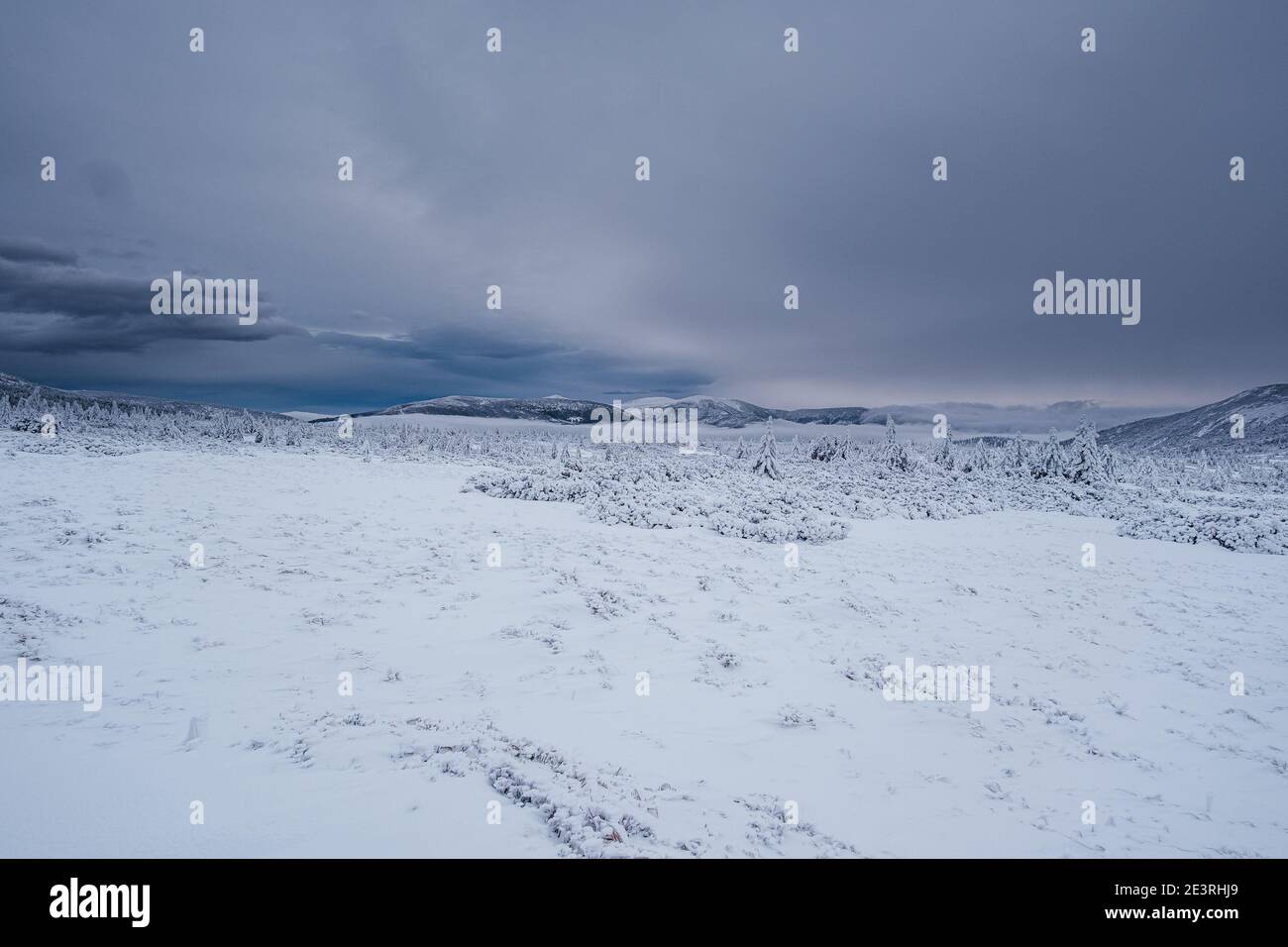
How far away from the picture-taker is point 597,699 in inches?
370

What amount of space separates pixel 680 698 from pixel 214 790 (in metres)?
6.59

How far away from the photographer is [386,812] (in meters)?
5.45

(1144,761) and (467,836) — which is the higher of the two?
(467,836)

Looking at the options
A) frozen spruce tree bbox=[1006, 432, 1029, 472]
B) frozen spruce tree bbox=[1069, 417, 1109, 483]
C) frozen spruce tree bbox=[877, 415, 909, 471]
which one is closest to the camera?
frozen spruce tree bbox=[1069, 417, 1109, 483]

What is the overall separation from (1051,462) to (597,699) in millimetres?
54190

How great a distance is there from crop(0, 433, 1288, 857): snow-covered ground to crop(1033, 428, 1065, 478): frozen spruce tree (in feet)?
101

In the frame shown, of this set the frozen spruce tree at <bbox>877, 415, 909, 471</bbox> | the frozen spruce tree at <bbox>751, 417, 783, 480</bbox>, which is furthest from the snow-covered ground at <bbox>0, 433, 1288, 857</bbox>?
the frozen spruce tree at <bbox>877, 415, 909, 471</bbox>

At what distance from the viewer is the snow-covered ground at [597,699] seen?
5711 mm

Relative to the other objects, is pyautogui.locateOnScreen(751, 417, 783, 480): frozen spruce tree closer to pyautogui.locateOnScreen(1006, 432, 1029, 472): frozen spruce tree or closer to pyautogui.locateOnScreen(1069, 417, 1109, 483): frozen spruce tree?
pyautogui.locateOnScreen(1069, 417, 1109, 483): frozen spruce tree

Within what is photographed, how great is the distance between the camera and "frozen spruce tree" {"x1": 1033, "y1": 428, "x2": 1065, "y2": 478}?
47.2 meters

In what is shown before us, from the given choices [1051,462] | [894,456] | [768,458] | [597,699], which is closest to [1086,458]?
[1051,462]
